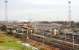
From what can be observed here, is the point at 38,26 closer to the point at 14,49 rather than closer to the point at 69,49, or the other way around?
Result: the point at 69,49

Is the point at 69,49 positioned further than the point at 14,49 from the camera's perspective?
Yes

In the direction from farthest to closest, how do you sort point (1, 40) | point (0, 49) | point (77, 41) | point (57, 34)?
point (57, 34), point (77, 41), point (1, 40), point (0, 49)

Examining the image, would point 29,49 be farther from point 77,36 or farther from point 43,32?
point 43,32

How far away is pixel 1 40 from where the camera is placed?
12789 mm

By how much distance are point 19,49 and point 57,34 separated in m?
16.2

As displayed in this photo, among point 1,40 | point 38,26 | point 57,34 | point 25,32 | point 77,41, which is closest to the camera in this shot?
point 1,40

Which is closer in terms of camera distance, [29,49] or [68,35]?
[29,49]

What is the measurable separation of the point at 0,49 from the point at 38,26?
22267 mm

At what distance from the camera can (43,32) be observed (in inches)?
1120

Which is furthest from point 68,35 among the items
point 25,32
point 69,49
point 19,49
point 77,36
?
point 19,49

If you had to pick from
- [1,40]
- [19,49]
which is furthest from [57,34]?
[19,49]

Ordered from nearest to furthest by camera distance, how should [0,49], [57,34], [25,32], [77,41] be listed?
[0,49], [77,41], [25,32], [57,34]

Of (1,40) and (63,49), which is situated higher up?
(1,40)

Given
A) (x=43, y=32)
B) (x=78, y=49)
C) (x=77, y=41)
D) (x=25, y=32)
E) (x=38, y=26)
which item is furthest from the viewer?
(x=38, y=26)
